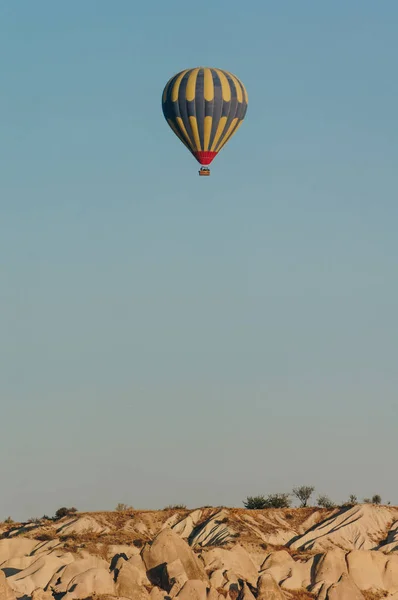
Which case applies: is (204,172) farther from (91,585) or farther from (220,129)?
(91,585)

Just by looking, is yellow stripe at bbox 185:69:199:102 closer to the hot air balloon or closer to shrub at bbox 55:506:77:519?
the hot air balloon

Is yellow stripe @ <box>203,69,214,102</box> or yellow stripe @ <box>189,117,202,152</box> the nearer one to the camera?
yellow stripe @ <box>203,69,214,102</box>

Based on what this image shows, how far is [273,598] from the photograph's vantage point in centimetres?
11238

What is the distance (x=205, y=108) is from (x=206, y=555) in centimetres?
4044

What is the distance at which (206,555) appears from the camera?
12662 centimetres

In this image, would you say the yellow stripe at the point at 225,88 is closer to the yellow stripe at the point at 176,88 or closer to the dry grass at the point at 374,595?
the yellow stripe at the point at 176,88

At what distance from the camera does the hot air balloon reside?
140 m

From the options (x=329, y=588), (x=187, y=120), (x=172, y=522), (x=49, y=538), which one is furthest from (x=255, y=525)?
(x=187, y=120)

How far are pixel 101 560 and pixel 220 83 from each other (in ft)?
150

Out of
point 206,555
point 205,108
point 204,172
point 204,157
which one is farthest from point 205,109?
point 206,555

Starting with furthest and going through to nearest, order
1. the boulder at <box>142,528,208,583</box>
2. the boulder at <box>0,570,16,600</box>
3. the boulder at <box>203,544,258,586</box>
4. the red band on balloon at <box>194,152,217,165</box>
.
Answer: the red band on balloon at <box>194,152,217,165</box>, the boulder at <box>203,544,258,586</box>, the boulder at <box>142,528,208,583</box>, the boulder at <box>0,570,16,600</box>

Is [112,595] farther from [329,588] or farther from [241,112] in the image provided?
[241,112]

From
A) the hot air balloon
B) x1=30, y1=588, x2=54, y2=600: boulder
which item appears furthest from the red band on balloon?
x1=30, y1=588, x2=54, y2=600: boulder

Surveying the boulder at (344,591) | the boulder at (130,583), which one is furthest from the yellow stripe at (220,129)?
the boulder at (130,583)
